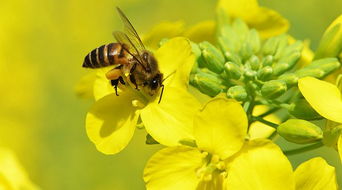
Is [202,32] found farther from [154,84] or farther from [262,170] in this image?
[262,170]

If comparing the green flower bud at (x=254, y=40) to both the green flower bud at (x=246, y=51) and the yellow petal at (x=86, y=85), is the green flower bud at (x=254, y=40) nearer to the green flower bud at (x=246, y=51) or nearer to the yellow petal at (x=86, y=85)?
the green flower bud at (x=246, y=51)

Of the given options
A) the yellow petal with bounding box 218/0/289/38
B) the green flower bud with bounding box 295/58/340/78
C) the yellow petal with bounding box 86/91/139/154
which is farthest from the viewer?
the yellow petal with bounding box 218/0/289/38

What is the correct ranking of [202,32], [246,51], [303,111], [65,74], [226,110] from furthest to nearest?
[65,74], [202,32], [246,51], [303,111], [226,110]

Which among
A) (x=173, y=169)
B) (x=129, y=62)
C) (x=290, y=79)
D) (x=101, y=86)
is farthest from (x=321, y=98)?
(x=101, y=86)

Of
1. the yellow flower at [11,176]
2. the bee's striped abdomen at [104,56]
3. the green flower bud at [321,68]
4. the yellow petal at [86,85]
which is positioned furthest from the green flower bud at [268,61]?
the yellow flower at [11,176]

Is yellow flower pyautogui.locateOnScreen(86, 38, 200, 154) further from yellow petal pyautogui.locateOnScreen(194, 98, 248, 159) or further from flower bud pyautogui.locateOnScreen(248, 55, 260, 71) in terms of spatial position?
flower bud pyautogui.locateOnScreen(248, 55, 260, 71)

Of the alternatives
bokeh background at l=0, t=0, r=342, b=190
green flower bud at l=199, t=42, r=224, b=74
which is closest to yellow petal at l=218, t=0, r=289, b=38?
green flower bud at l=199, t=42, r=224, b=74

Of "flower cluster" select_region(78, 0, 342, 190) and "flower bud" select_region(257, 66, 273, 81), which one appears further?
"flower bud" select_region(257, 66, 273, 81)

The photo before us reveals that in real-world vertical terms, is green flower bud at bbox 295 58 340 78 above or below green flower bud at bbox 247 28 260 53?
below
